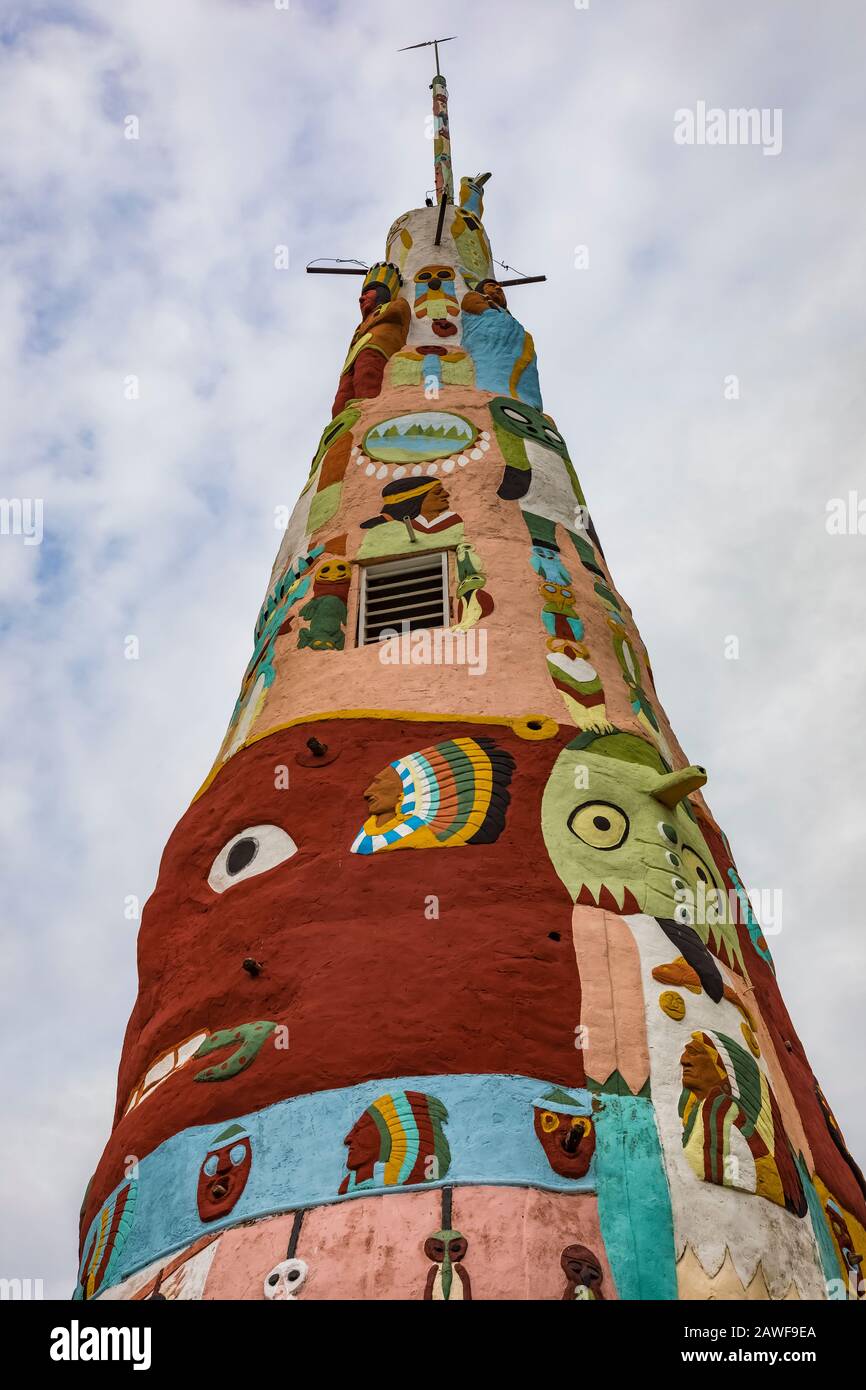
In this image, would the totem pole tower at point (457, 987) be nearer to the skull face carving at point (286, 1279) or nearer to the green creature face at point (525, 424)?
the skull face carving at point (286, 1279)

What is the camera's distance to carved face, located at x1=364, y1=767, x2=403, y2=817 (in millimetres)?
14742

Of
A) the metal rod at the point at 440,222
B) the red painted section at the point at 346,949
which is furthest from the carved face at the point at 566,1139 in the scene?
the metal rod at the point at 440,222

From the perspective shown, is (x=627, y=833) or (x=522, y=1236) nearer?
(x=522, y=1236)

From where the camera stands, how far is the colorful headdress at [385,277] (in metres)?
24.8

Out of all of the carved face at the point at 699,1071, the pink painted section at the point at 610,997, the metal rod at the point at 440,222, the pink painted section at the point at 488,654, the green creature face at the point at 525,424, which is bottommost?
the carved face at the point at 699,1071

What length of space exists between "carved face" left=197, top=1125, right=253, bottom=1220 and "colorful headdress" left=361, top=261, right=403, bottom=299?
15430mm

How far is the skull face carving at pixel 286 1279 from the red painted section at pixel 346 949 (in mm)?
1526

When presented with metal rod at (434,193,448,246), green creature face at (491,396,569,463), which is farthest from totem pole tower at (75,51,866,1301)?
metal rod at (434,193,448,246)

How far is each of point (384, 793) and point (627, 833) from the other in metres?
2.18

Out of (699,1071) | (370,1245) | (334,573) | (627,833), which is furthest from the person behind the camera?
(334,573)

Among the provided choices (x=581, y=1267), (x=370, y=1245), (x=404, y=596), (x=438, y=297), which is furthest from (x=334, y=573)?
(x=581, y=1267)

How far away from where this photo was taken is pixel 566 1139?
11781 mm

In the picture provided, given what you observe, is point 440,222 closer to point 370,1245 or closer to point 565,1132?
point 565,1132
